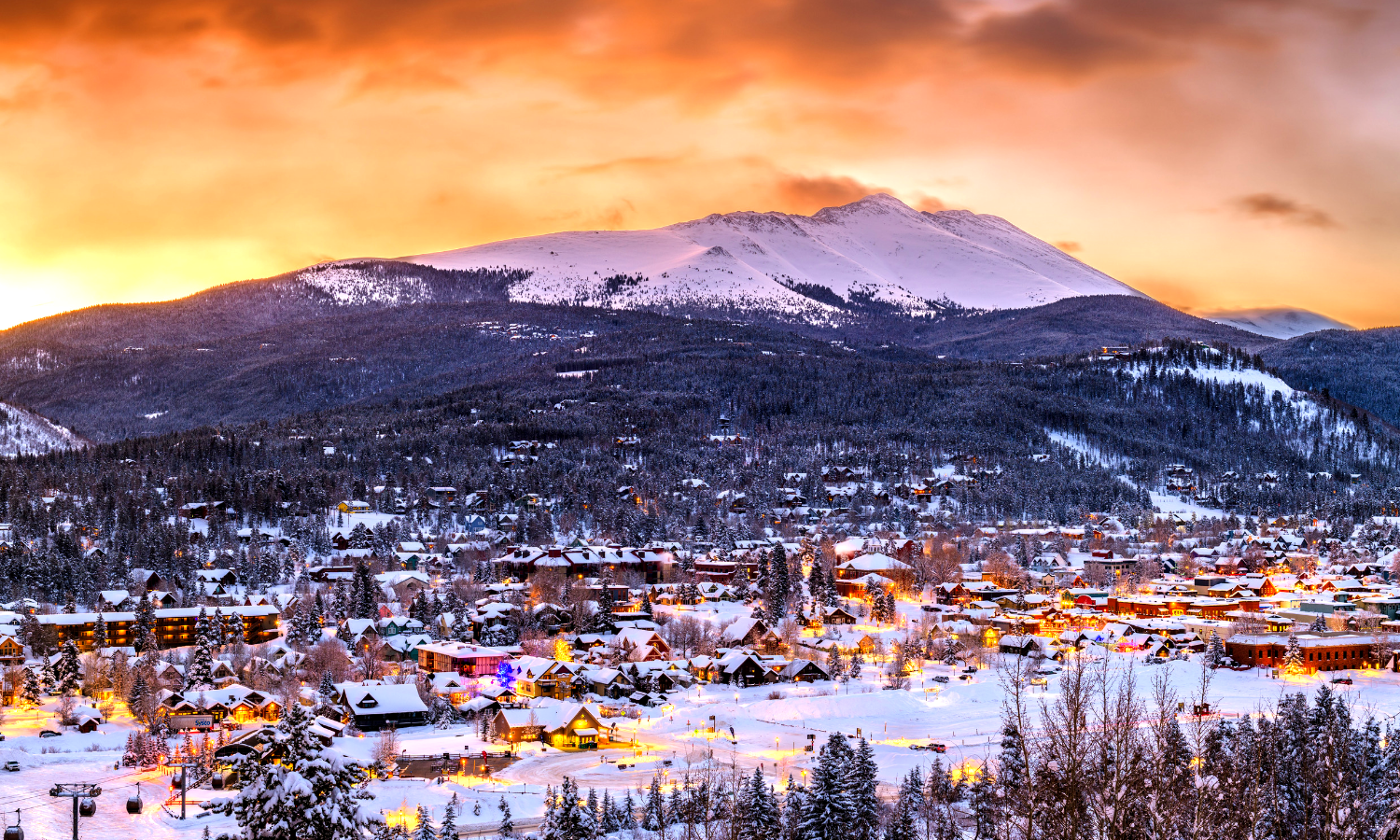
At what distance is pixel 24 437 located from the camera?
18812 centimetres

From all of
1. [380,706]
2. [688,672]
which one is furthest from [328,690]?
[688,672]

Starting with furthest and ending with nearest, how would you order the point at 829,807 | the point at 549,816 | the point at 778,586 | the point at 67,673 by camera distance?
1. the point at 778,586
2. the point at 67,673
3. the point at 549,816
4. the point at 829,807

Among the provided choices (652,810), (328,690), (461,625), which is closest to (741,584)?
(461,625)

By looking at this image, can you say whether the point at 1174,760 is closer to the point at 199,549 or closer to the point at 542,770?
the point at 542,770

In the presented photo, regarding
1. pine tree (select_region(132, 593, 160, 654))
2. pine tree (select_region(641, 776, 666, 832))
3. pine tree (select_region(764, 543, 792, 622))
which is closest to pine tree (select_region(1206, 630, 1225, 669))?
pine tree (select_region(764, 543, 792, 622))

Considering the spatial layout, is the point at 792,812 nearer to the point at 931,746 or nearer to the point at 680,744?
the point at 680,744

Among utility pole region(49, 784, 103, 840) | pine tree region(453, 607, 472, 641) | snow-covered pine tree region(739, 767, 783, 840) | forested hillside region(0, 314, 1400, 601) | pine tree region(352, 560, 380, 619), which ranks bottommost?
utility pole region(49, 784, 103, 840)

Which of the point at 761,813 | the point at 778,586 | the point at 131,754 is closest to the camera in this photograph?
the point at 761,813

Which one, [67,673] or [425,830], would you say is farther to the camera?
[67,673]

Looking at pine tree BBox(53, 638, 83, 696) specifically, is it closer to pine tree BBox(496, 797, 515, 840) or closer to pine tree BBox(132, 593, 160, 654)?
pine tree BBox(132, 593, 160, 654)

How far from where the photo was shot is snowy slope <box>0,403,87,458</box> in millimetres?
181125

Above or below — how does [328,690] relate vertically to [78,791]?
above

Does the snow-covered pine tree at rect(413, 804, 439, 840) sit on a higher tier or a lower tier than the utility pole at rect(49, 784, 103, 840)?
higher

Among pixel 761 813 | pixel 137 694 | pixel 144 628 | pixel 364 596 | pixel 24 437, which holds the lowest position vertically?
pixel 761 813
